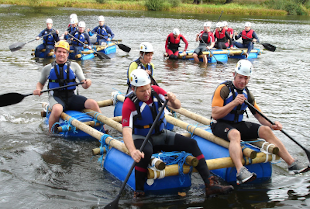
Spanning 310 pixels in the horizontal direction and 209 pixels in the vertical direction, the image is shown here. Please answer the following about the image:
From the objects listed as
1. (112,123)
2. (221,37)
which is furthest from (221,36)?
(112,123)

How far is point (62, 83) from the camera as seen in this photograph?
6.83 metres

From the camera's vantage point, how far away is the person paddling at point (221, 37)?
16.2 meters

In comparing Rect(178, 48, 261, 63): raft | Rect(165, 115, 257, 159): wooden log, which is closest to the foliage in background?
Rect(178, 48, 261, 63): raft

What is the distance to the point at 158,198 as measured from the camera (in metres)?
4.61

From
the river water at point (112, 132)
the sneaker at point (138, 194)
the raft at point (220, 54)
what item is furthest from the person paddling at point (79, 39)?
the sneaker at point (138, 194)

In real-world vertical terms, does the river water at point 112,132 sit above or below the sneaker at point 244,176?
below

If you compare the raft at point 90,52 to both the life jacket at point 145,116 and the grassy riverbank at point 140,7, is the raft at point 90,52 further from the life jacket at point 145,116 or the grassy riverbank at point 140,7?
the grassy riverbank at point 140,7

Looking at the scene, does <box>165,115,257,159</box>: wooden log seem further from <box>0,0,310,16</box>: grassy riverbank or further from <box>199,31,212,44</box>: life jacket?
<box>0,0,310,16</box>: grassy riverbank

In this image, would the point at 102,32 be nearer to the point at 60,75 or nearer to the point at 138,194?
the point at 60,75

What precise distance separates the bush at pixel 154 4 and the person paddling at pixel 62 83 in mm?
38937

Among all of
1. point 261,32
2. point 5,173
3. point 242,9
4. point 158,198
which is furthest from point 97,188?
point 242,9

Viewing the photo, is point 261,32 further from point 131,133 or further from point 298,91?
point 131,133

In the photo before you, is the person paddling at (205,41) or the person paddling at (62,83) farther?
the person paddling at (205,41)

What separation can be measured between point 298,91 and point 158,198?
25.7 feet
